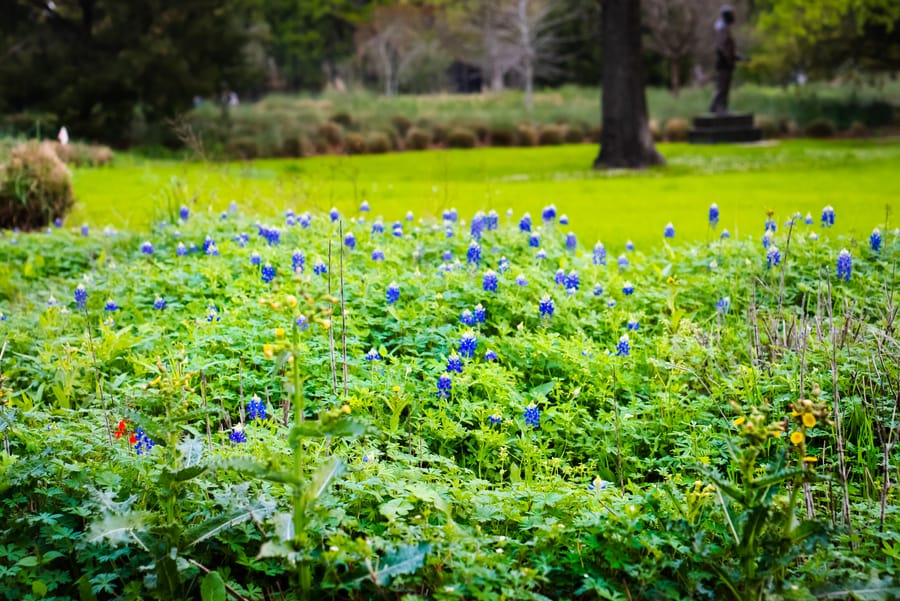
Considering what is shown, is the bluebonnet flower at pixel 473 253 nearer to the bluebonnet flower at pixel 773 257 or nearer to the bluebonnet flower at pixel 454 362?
the bluebonnet flower at pixel 454 362

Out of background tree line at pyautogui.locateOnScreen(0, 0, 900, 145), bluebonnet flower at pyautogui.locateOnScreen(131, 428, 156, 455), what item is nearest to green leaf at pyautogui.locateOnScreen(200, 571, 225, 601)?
bluebonnet flower at pyautogui.locateOnScreen(131, 428, 156, 455)

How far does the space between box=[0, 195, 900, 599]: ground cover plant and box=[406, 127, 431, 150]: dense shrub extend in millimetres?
18208

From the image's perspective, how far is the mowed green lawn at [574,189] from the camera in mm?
9742

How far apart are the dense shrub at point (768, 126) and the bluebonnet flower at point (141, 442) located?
1030 inches

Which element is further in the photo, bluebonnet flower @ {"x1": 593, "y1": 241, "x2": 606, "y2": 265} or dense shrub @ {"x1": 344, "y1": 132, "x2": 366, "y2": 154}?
dense shrub @ {"x1": 344, "y1": 132, "x2": 366, "y2": 154}

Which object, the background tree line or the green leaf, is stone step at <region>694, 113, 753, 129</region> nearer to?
the background tree line

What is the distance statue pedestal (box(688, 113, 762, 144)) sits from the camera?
23.8 metres

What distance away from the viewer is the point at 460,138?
25.1 meters

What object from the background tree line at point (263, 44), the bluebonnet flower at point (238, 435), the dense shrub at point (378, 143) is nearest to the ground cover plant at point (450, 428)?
the bluebonnet flower at point (238, 435)

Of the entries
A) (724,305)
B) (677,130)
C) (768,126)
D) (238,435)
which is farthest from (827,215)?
(768,126)

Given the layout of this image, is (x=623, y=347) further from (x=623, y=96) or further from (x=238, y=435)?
(x=623, y=96)

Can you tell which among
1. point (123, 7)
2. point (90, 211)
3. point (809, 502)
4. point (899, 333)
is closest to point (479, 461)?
point (809, 502)

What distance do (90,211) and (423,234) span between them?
6.67 meters

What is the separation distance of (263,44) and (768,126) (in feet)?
97.5
